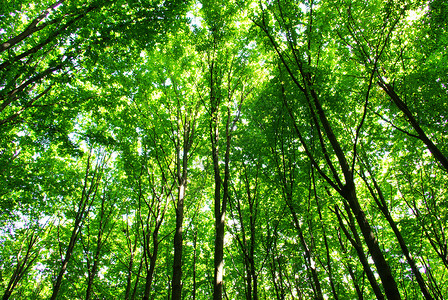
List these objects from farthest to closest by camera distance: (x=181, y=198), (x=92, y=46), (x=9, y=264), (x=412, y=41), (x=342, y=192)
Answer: (x=9, y=264), (x=412, y=41), (x=181, y=198), (x=92, y=46), (x=342, y=192)

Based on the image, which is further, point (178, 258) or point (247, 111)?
point (247, 111)

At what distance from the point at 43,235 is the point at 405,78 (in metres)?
20.9

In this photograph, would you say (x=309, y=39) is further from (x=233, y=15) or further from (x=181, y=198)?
(x=181, y=198)

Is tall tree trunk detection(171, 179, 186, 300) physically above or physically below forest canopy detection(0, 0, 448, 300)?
below

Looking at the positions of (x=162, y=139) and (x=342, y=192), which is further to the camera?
(x=162, y=139)

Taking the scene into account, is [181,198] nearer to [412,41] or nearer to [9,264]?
[412,41]

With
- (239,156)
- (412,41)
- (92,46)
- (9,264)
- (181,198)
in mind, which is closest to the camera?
(92,46)

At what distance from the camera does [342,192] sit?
3.94 meters

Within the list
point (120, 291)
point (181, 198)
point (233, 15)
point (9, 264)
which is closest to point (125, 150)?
point (181, 198)

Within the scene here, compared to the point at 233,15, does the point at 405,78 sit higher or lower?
lower

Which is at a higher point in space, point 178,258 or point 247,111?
point 247,111

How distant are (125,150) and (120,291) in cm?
1275

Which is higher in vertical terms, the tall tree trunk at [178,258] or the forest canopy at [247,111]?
the forest canopy at [247,111]

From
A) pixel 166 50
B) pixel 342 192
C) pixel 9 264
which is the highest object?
pixel 166 50
